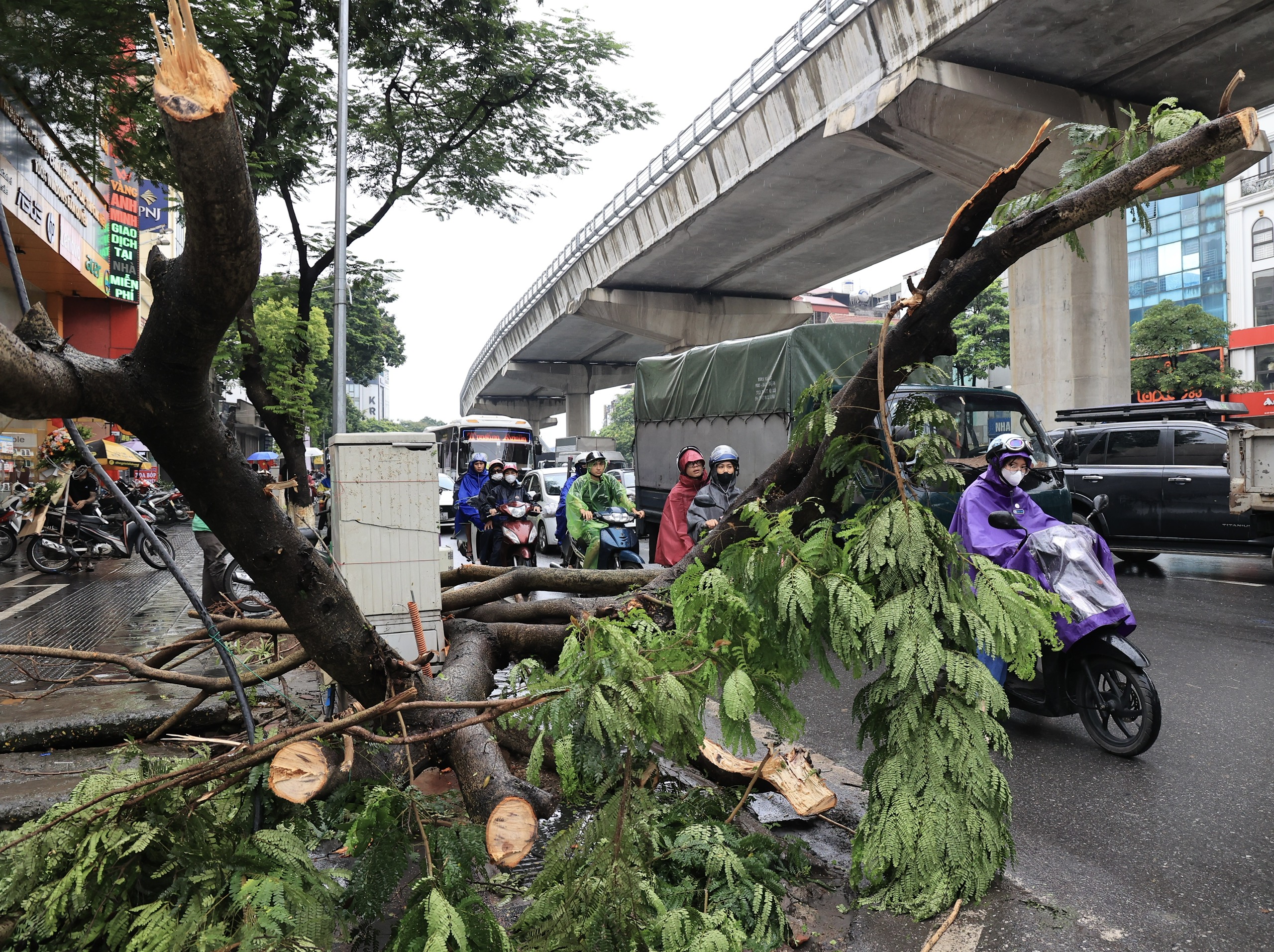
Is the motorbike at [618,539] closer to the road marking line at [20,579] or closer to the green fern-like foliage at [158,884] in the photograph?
the green fern-like foliage at [158,884]

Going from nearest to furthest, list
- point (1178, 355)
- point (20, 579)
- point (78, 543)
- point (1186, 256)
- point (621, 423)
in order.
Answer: point (20, 579), point (78, 543), point (1178, 355), point (1186, 256), point (621, 423)

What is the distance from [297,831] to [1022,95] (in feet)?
49.8

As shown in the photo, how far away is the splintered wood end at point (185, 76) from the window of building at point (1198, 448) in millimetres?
11530

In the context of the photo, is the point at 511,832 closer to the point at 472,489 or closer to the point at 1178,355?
the point at 472,489

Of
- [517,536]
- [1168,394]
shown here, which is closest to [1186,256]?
[1168,394]

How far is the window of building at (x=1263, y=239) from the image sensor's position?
1458 inches

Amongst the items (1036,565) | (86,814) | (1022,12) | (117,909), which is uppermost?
(1022,12)

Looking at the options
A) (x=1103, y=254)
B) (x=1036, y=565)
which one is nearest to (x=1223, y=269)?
(x=1103, y=254)

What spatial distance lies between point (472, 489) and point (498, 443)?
14763 mm

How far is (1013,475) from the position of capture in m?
4.57

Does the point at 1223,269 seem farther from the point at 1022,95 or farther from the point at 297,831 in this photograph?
the point at 297,831

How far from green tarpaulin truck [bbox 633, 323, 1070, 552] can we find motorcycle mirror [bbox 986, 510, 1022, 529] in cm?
155

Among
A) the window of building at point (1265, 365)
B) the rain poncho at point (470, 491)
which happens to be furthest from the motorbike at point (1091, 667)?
the window of building at point (1265, 365)

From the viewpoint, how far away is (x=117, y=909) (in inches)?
90.5
